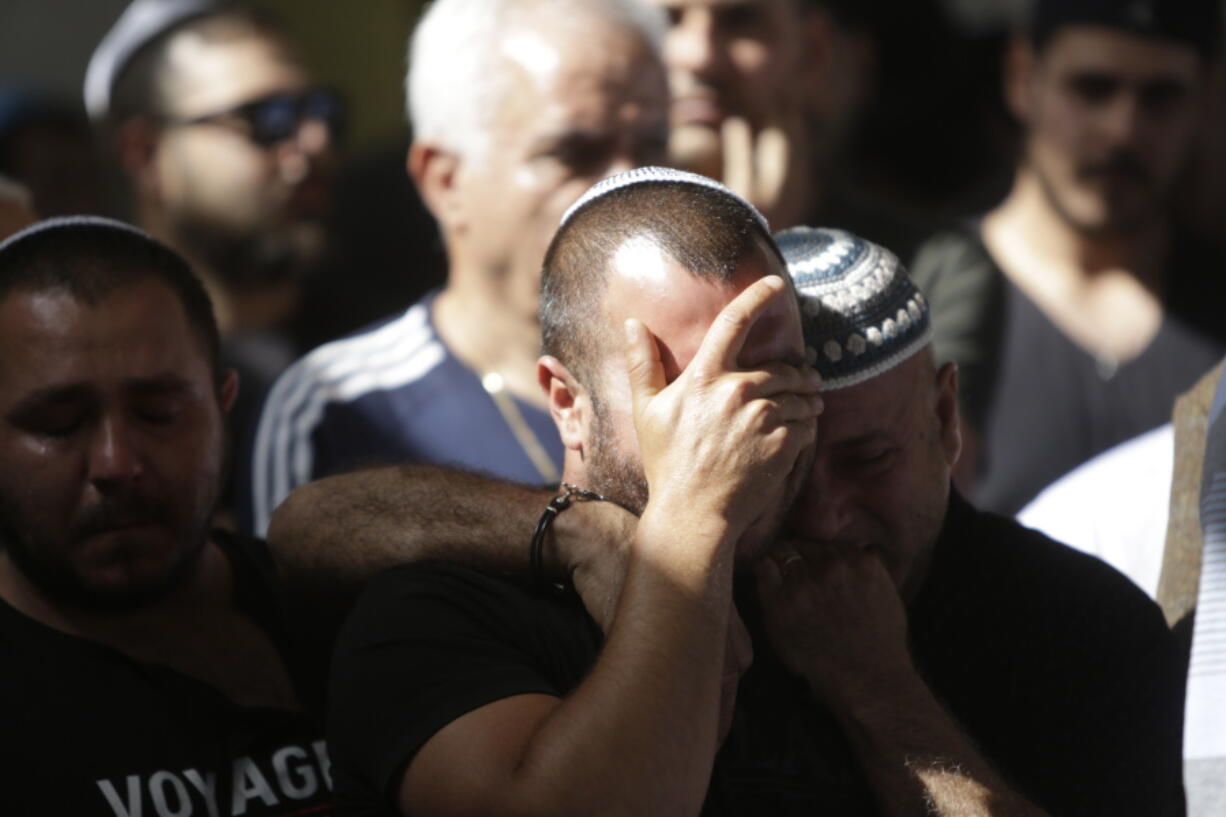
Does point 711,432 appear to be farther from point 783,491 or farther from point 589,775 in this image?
point 589,775

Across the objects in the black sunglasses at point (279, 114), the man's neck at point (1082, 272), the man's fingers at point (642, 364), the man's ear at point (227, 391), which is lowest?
the man's neck at point (1082, 272)

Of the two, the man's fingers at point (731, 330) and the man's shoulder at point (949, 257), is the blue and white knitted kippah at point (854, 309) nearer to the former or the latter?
the man's fingers at point (731, 330)

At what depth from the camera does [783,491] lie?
258cm

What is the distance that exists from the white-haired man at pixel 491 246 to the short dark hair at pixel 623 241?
1070mm

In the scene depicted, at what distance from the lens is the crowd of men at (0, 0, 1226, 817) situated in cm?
238

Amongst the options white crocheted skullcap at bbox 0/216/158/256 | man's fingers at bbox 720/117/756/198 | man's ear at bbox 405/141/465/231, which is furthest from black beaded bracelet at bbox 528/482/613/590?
man's fingers at bbox 720/117/756/198

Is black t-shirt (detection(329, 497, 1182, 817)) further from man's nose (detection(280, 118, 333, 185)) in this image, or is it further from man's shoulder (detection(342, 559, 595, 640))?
man's nose (detection(280, 118, 333, 185))

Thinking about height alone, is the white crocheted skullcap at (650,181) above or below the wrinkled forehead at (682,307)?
above

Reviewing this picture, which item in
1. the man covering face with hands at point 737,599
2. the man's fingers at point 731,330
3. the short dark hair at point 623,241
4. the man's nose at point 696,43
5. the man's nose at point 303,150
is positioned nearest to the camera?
the man covering face with hands at point 737,599

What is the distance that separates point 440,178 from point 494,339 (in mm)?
406

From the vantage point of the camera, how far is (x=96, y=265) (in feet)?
9.99

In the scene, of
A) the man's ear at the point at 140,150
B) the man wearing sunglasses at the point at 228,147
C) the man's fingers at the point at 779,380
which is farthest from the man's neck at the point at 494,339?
the man's ear at the point at 140,150

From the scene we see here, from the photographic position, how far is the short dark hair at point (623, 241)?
8.44 ft

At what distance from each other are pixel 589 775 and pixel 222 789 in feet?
2.74
